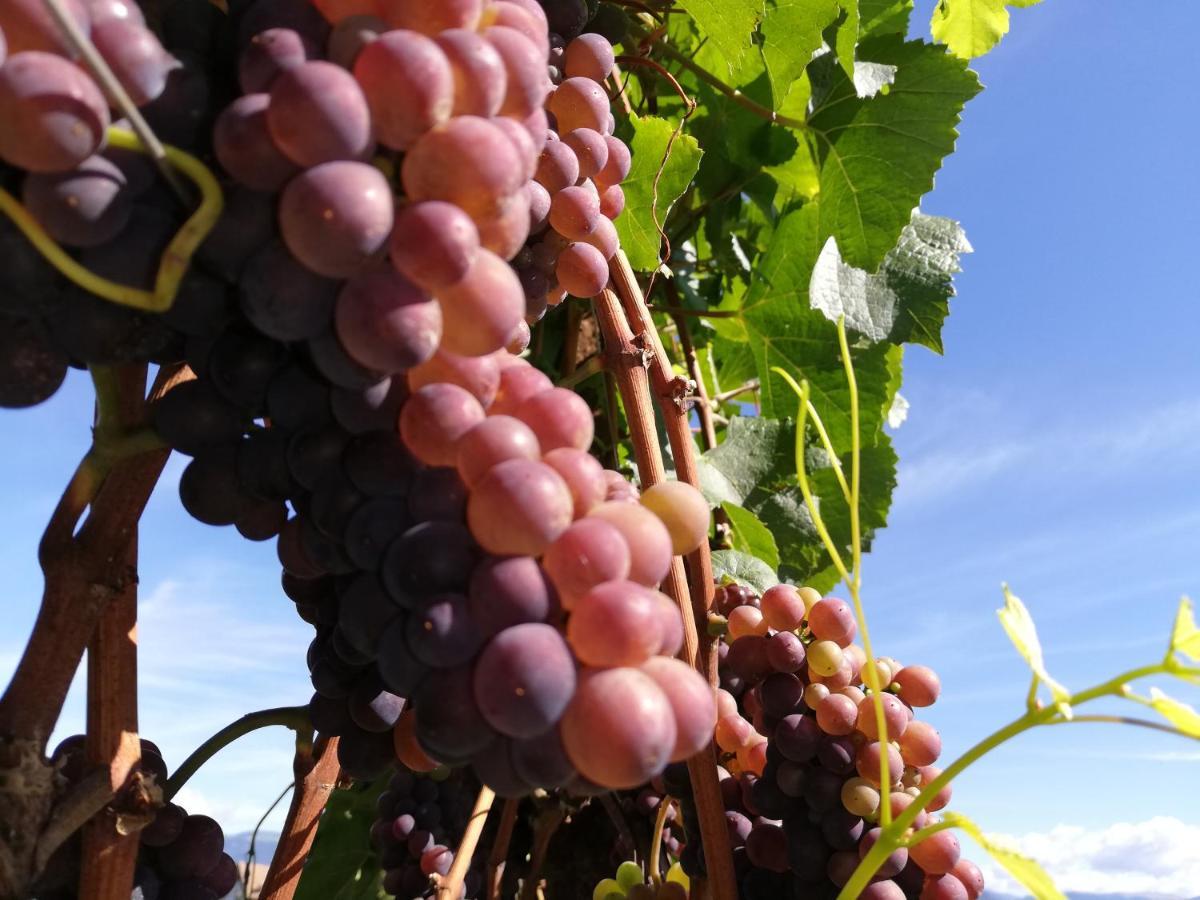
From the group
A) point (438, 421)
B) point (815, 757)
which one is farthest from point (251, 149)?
point (815, 757)

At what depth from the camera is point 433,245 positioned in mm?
400

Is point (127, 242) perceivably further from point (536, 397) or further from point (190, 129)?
point (536, 397)

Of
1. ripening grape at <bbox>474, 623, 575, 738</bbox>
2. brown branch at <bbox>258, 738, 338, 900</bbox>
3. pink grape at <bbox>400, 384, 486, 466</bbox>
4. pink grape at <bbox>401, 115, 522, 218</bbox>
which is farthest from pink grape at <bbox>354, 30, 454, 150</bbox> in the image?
brown branch at <bbox>258, 738, 338, 900</bbox>

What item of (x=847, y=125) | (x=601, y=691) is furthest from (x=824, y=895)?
(x=847, y=125)

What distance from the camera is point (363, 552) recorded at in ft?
1.42

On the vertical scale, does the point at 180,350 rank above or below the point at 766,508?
below

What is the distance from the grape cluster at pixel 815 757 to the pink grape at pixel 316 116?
1.76 ft

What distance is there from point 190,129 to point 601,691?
29cm

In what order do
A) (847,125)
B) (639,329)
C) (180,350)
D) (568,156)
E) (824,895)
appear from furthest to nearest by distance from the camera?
(847,125) < (639,329) < (824,895) < (568,156) < (180,350)

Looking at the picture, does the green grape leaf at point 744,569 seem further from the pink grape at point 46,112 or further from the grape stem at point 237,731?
the pink grape at point 46,112

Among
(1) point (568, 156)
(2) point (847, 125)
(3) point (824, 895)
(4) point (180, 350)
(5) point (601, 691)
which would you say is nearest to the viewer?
(5) point (601, 691)

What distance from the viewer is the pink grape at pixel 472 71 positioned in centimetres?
43

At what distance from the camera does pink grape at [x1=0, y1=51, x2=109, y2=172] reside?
36 centimetres

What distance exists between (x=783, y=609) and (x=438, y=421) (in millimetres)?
454
